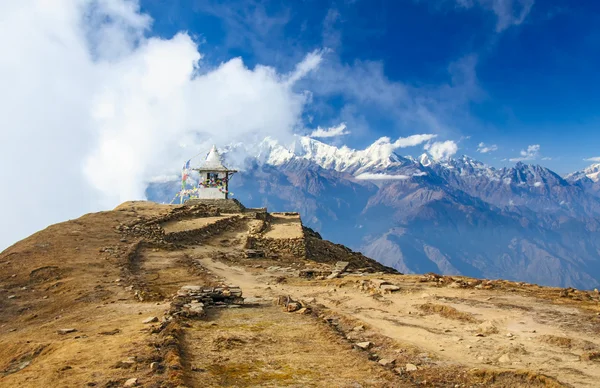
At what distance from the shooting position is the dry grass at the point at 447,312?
13188mm

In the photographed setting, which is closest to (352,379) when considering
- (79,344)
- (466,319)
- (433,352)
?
(433,352)

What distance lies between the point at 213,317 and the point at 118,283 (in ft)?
27.3

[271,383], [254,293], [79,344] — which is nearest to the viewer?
[271,383]

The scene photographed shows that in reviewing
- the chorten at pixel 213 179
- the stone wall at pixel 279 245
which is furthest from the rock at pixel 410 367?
the chorten at pixel 213 179

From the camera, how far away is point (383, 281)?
19328 mm

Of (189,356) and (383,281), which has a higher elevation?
(383,281)

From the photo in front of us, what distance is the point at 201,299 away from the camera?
15.1 meters

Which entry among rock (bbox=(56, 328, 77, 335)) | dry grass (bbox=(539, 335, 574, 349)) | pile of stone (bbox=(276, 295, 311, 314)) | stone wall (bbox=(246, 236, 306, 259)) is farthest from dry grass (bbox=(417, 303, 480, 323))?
stone wall (bbox=(246, 236, 306, 259))

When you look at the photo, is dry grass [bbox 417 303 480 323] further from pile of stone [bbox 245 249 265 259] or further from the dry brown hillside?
pile of stone [bbox 245 249 265 259]

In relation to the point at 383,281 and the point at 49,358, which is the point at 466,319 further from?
the point at 49,358

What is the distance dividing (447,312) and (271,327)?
6.15m

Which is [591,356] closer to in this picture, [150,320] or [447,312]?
[447,312]

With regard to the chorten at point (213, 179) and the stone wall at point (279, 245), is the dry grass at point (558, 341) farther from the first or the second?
the chorten at point (213, 179)

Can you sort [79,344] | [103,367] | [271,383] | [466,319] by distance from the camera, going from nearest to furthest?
[271,383] < [103,367] < [79,344] < [466,319]
